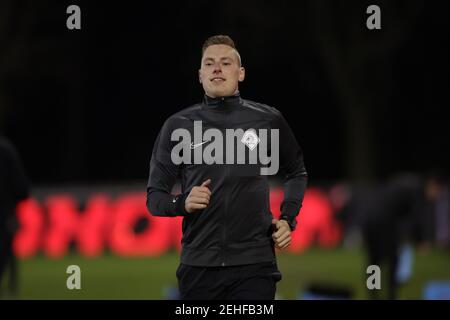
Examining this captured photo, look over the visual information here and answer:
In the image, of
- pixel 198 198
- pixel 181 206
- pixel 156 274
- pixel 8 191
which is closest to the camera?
pixel 198 198

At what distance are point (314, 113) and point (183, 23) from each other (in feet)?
19.6

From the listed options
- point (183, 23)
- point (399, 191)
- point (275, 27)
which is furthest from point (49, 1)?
point (399, 191)

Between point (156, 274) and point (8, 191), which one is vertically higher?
point (8, 191)

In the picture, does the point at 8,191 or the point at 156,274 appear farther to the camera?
the point at 156,274

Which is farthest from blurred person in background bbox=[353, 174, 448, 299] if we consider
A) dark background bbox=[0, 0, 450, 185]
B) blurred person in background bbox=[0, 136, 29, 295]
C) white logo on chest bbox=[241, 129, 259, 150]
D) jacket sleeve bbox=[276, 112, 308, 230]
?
dark background bbox=[0, 0, 450, 185]

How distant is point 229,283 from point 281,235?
41 centimetres

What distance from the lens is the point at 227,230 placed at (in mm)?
6387

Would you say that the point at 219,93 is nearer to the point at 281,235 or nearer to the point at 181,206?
the point at 181,206

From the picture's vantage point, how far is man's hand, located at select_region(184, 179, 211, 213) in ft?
20.1

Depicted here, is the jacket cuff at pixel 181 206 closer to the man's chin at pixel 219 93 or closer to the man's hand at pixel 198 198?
the man's hand at pixel 198 198

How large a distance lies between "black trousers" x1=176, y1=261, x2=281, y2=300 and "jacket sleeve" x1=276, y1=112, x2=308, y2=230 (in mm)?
382

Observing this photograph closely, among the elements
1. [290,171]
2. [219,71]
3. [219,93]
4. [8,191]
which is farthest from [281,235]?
[8,191]

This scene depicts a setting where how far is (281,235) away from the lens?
250 inches

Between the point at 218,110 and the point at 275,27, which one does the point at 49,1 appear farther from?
the point at 218,110
